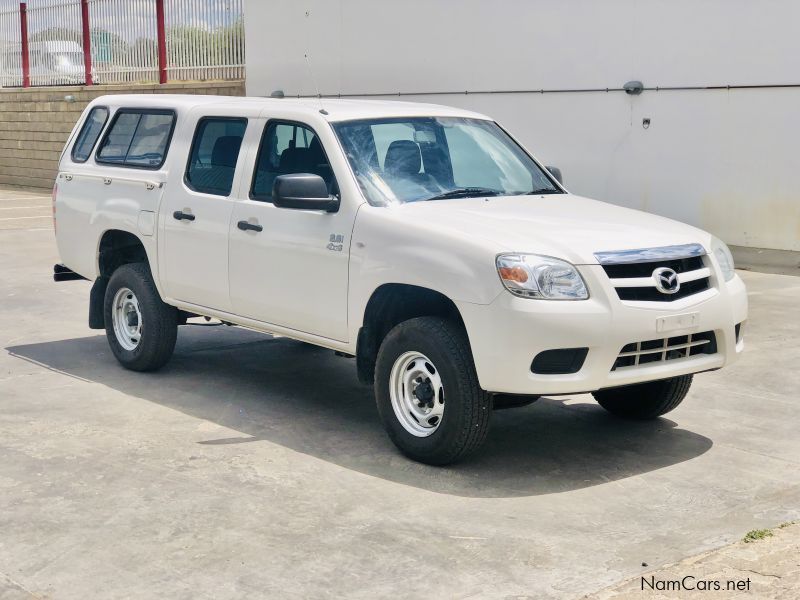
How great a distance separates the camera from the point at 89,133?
29.9 ft

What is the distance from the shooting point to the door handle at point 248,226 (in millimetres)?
7238

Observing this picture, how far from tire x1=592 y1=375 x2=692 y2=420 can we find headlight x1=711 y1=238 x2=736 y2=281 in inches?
25.8

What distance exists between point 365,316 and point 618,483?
1.63 meters

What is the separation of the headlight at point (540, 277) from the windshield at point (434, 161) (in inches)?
42.1

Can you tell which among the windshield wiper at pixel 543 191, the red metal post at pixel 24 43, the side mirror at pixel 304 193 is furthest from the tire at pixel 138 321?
the red metal post at pixel 24 43

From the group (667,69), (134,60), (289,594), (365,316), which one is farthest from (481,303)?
(134,60)

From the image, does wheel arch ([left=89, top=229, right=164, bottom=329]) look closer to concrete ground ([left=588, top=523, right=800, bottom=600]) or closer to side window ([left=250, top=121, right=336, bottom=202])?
Answer: side window ([left=250, top=121, right=336, bottom=202])

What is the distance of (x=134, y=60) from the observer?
81.1 ft

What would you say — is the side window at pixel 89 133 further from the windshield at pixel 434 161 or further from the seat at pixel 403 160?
the seat at pixel 403 160

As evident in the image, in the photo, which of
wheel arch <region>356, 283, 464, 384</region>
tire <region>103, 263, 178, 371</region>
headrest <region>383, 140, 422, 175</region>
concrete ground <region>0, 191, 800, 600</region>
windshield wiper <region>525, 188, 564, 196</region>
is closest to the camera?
concrete ground <region>0, 191, 800, 600</region>

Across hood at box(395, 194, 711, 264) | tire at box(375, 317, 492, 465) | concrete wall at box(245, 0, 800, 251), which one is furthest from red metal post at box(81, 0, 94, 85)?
tire at box(375, 317, 492, 465)

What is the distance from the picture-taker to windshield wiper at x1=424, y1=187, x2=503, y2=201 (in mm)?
6844

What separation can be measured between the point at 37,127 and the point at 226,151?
20447 mm

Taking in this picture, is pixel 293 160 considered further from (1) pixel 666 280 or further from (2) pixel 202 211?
(1) pixel 666 280
